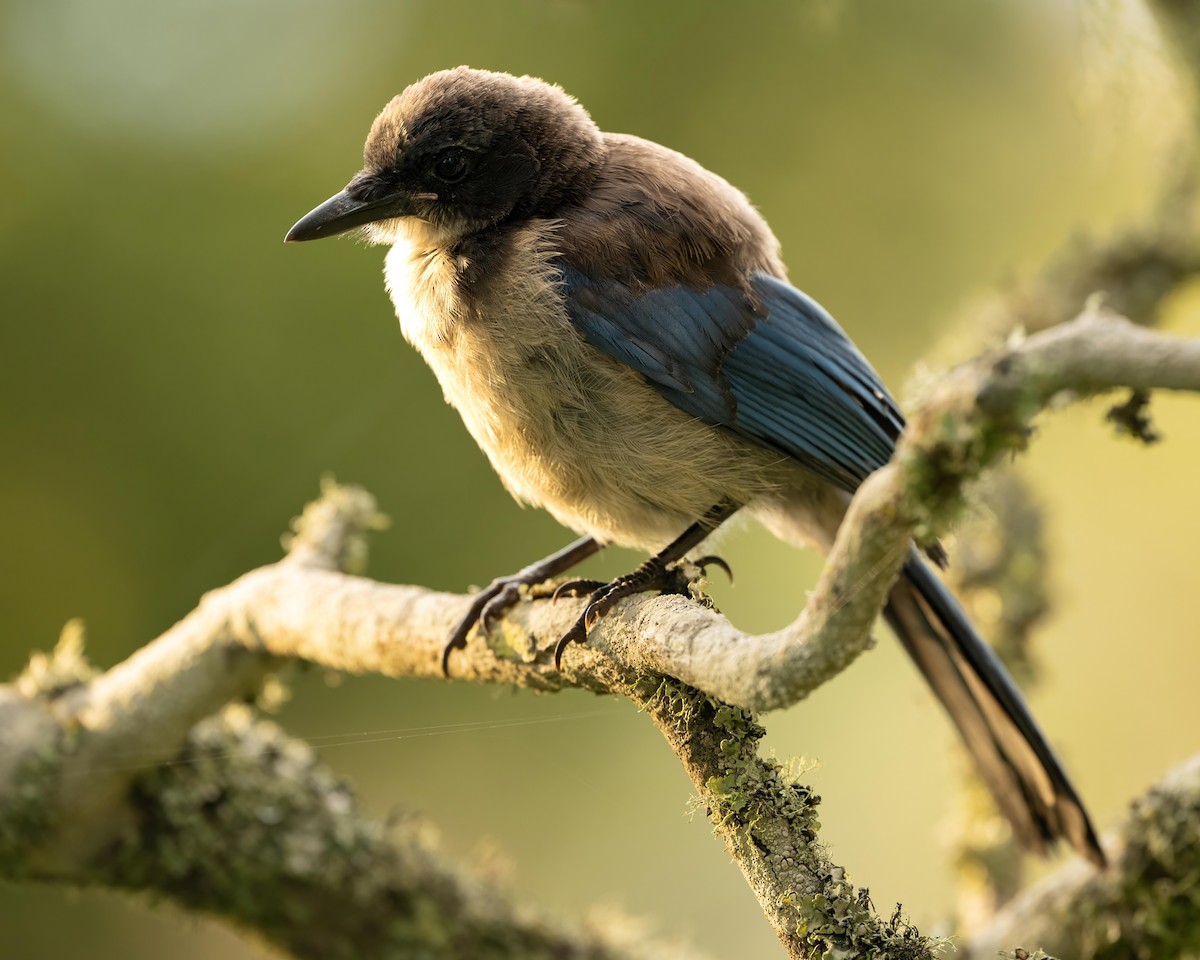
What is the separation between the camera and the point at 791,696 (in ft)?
4.44

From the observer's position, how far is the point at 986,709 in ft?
8.89

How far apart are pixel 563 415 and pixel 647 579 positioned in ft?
1.40

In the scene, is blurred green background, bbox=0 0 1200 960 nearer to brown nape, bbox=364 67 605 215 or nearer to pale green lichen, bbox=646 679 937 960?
brown nape, bbox=364 67 605 215

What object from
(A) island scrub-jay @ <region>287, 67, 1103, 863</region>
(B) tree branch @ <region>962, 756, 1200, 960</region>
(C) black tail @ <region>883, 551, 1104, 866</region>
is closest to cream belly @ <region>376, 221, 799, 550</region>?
(A) island scrub-jay @ <region>287, 67, 1103, 863</region>

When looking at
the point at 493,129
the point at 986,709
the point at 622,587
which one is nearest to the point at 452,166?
the point at 493,129

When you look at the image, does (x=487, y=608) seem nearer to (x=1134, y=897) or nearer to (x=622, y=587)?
(x=622, y=587)

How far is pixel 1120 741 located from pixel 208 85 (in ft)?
14.2

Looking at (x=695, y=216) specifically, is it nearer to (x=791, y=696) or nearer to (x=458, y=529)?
(x=791, y=696)

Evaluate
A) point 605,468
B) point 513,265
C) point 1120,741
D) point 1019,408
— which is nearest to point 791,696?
point 1019,408

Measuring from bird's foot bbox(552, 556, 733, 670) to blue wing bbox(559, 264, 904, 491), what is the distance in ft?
1.09

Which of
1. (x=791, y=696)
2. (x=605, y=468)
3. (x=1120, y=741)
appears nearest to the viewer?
(x=791, y=696)

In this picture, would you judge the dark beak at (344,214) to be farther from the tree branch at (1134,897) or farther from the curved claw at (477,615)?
the tree branch at (1134,897)

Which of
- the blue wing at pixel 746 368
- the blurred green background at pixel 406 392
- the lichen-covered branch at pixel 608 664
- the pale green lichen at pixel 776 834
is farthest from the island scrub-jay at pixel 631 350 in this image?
the blurred green background at pixel 406 392

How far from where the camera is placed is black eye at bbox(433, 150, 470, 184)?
8.80 feet
